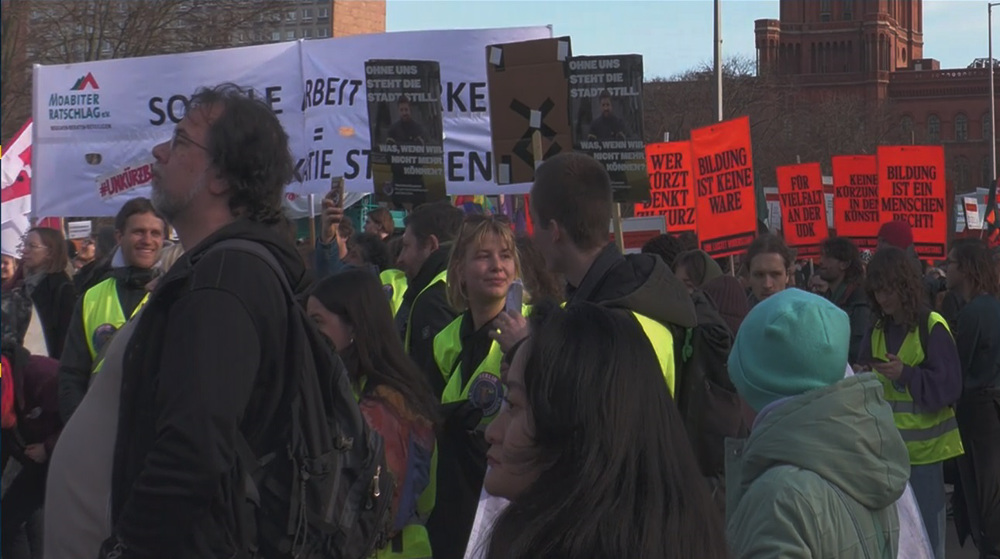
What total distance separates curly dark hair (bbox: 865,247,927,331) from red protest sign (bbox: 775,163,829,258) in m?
10.1

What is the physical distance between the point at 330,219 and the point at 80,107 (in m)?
4.95

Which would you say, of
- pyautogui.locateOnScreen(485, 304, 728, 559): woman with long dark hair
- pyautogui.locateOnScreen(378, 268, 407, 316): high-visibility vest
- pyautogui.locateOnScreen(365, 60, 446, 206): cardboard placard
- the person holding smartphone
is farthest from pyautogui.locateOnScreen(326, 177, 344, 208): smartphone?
pyautogui.locateOnScreen(485, 304, 728, 559): woman with long dark hair

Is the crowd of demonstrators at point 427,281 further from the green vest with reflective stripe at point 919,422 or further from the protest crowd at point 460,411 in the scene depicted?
the green vest with reflective stripe at point 919,422

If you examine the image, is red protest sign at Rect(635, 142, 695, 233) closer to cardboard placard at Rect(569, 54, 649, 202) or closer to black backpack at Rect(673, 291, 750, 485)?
cardboard placard at Rect(569, 54, 649, 202)

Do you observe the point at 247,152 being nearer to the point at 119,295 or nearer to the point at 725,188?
the point at 119,295

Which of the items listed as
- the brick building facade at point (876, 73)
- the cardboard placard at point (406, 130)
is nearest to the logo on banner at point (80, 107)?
the cardboard placard at point (406, 130)

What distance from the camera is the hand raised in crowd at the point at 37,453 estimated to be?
5.93 meters

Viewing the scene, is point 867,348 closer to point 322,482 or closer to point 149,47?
point 322,482

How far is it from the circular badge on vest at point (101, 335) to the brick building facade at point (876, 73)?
100459mm

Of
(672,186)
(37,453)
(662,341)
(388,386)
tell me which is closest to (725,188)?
(672,186)

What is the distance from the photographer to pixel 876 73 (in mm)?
107688

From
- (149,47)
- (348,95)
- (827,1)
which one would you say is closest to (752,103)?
(149,47)

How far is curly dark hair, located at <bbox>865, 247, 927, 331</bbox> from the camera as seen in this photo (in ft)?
24.1

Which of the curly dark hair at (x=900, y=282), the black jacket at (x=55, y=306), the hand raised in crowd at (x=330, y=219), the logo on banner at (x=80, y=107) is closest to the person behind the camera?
the curly dark hair at (x=900, y=282)
